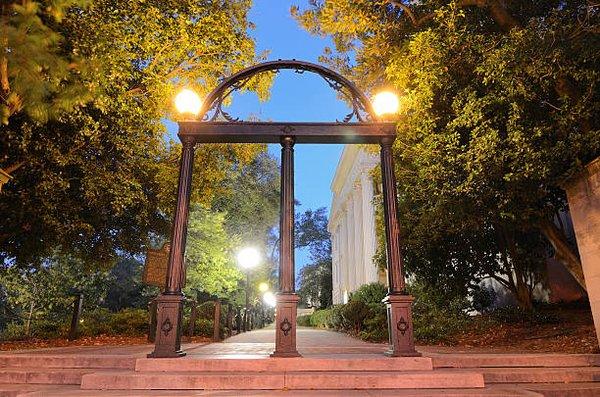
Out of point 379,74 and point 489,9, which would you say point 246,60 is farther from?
point 489,9

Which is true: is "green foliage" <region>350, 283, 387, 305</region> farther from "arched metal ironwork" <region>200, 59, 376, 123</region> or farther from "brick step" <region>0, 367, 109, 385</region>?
"brick step" <region>0, 367, 109, 385</region>

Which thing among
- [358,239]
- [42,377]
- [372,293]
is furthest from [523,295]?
[358,239]

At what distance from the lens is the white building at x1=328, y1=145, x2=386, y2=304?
27688 millimetres

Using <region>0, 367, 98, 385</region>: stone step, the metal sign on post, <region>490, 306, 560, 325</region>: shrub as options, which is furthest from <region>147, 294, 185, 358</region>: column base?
<region>490, 306, 560, 325</region>: shrub

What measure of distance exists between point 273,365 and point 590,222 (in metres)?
6.49

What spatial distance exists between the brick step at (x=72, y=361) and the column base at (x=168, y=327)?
55 cm

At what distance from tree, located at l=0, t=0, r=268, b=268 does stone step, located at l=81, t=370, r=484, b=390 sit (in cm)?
463

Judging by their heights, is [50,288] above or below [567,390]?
above

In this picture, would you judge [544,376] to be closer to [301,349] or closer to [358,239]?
[301,349]

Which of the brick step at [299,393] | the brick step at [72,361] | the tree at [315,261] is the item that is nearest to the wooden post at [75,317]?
the brick step at [72,361]

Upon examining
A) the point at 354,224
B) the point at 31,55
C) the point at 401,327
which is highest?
the point at 354,224

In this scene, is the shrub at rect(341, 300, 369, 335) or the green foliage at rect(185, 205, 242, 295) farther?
the green foliage at rect(185, 205, 242, 295)

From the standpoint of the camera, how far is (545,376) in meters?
5.14

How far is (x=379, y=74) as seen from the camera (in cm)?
1162
